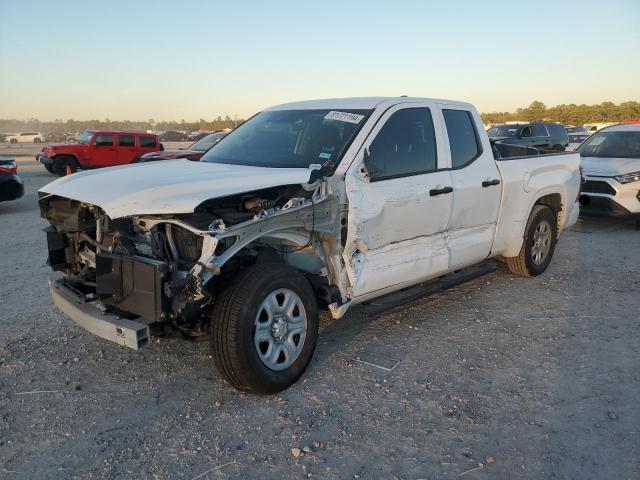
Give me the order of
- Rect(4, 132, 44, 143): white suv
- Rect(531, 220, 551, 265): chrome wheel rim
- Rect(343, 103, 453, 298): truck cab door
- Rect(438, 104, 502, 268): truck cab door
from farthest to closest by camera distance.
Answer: Rect(4, 132, 44, 143): white suv, Rect(531, 220, 551, 265): chrome wheel rim, Rect(438, 104, 502, 268): truck cab door, Rect(343, 103, 453, 298): truck cab door

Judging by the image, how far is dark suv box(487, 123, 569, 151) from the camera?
17859mm

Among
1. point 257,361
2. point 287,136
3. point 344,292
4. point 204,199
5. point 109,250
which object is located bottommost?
point 257,361

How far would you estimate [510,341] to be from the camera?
467 centimetres

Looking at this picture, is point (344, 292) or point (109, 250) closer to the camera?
point (109, 250)

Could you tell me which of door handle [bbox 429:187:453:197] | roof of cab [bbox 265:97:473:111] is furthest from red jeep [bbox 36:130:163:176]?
door handle [bbox 429:187:453:197]

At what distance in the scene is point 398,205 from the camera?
430 cm

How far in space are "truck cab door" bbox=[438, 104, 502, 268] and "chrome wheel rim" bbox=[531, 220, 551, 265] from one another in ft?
3.53

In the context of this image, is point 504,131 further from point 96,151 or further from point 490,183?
point 490,183

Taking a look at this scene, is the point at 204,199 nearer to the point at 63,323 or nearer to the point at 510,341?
the point at 63,323

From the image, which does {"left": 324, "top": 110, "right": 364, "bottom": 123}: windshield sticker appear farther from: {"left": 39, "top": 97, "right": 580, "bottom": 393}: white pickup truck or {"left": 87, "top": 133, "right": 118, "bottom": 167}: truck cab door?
{"left": 87, "top": 133, "right": 118, "bottom": 167}: truck cab door

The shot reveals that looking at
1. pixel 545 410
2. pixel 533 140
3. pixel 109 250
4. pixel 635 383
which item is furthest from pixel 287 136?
pixel 533 140

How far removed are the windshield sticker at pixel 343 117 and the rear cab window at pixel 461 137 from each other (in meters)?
1.03

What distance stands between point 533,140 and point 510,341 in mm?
15171

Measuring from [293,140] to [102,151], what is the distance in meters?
18.0
